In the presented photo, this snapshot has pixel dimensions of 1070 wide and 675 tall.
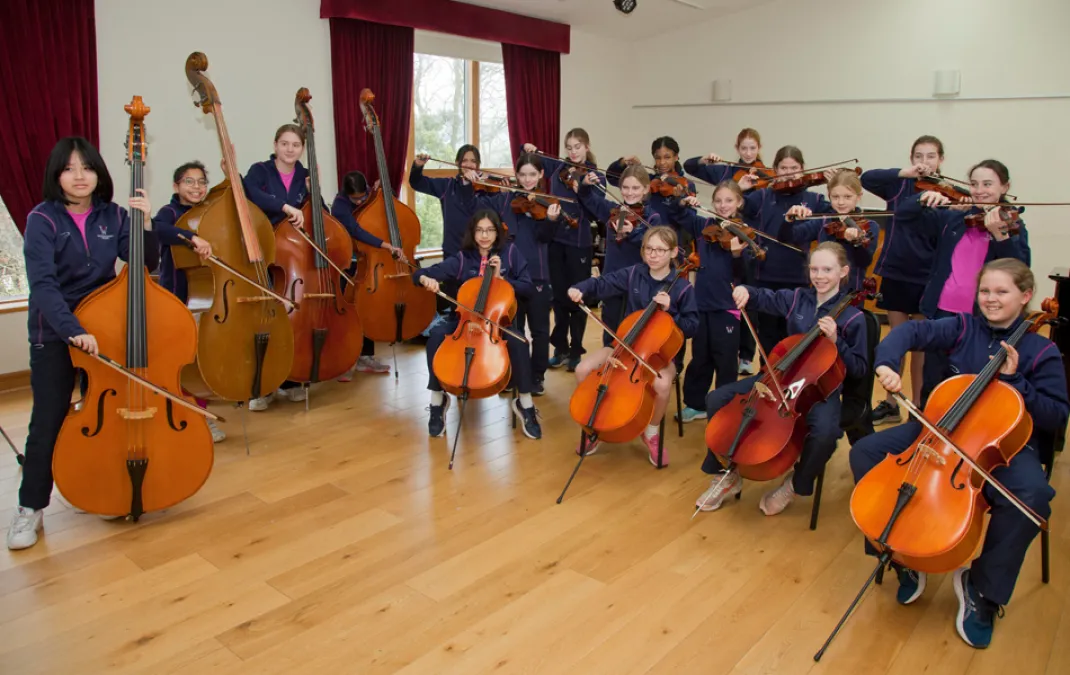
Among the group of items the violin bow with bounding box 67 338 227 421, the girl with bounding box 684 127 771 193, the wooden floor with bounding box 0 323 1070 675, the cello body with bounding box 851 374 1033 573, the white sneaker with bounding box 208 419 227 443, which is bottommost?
the wooden floor with bounding box 0 323 1070 675

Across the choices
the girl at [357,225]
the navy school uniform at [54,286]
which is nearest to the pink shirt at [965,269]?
the girl at [357,225]

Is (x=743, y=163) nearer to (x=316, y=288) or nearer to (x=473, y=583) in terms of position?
(x=316, y=288)

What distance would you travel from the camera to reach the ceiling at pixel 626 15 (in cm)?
607

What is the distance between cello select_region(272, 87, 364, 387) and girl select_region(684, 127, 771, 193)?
2.21m

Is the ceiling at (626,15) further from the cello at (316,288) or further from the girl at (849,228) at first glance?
the girl at (849,228)

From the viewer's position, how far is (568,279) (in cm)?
471

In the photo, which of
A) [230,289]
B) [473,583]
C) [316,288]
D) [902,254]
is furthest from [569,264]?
[473,583]

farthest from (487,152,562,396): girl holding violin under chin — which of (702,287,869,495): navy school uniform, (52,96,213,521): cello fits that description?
(52,96,213,521): cello

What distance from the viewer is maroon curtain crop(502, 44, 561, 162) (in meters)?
6.26

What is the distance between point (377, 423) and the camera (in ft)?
12.4

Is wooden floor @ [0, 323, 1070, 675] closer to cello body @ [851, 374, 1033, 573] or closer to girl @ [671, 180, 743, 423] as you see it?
cello body @ [851, 374, 1033, 573]

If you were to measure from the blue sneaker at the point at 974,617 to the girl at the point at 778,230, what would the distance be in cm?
189

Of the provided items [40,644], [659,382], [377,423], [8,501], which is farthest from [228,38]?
[40,644]

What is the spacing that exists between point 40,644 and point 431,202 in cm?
467
